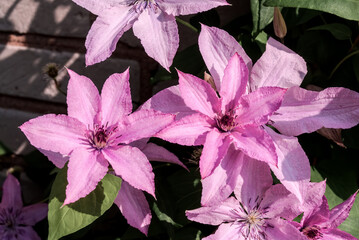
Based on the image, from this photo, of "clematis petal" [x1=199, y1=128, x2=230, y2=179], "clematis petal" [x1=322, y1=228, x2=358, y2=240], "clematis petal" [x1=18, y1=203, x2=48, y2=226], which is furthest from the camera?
A: "clematis petal" [x1=18, y1=203, x2=48, y2=226]

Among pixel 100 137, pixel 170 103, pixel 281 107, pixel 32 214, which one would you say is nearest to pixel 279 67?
pixel 281 107

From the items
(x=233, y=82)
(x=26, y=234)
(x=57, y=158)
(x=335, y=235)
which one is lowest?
(x=26, y=234)

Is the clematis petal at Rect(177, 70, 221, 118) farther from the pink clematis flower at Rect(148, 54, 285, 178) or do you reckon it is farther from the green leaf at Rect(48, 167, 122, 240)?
the green leaf at Rect(48, 167, 122, 240)

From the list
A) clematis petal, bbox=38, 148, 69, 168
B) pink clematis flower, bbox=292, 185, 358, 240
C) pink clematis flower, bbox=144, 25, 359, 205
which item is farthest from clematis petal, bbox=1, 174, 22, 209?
pink clematis flower, bbox=292, 185, 358, 240

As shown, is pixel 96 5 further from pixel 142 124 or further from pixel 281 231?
pixel 281 231

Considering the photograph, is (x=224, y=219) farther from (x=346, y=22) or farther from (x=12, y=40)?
(x=12, y=40)

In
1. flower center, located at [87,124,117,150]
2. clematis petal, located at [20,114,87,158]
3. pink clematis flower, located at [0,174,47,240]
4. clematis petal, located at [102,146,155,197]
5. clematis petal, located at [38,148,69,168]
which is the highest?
clematis petal, located at [20,114,87,158]

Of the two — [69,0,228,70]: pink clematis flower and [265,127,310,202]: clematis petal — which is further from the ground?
[69,0,228,70]: pink clematis flower
